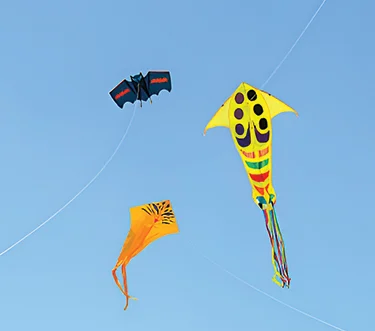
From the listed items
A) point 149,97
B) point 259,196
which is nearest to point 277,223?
point 259,196

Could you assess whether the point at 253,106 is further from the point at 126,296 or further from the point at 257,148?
the point at 126,296

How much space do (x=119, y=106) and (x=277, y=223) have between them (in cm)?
637

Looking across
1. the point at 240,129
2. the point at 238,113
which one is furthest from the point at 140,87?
the point at 240,129

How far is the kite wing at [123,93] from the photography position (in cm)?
1958

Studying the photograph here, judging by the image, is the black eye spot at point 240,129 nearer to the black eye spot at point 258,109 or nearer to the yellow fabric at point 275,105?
the black eye spot at point 258,109

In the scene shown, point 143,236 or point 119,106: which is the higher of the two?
point 119,106

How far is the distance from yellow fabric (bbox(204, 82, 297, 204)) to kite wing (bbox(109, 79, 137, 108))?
3.65 meters

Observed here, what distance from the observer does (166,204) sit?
18906mm

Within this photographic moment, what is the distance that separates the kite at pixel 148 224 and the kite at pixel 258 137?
2.96 m

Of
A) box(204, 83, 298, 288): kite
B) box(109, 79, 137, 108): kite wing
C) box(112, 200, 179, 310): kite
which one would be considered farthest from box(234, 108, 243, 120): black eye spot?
box(109, 79, 137, 108): kite wing

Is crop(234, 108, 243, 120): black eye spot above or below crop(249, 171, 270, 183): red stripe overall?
above

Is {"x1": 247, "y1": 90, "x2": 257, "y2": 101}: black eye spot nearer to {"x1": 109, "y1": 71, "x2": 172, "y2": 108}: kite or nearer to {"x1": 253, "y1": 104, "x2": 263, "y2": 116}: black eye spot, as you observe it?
{"x1": 253, "y1": 104, "x2": 263, "y2": 116}: black eye spot

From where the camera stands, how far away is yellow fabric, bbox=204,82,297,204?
16.5m

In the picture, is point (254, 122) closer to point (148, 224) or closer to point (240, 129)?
point (240, 129)
